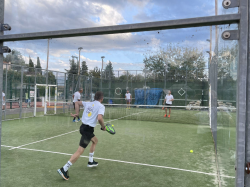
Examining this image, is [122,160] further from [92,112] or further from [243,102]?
[243,102]

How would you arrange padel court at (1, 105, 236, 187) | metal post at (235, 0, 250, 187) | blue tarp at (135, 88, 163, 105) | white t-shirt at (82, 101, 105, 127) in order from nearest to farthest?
metal post at (235, 0, 250, 187) < padel court at (1, 105, 236, 187) < white t-shirt at (82, 101, 105, 127) < blue tarp at (135, 88, 163, 105)

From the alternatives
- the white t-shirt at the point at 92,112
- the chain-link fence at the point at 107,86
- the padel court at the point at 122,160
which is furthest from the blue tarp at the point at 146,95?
the white t-shirt at the point at 92,112

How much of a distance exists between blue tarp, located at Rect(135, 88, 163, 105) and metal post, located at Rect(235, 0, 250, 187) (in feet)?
46.0

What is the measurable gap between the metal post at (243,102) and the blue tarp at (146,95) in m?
14.0

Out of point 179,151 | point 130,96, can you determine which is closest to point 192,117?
point 130,96

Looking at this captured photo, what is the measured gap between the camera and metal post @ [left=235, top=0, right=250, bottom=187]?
1452mm

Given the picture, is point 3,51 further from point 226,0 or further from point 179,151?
point 179,151

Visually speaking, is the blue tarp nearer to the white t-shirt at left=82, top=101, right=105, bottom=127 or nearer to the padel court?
the padel court

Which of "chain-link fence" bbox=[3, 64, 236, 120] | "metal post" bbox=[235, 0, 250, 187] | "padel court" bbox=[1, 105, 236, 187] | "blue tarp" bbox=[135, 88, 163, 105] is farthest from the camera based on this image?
"blue tarp" bbox=[135, 88, 163, 105]

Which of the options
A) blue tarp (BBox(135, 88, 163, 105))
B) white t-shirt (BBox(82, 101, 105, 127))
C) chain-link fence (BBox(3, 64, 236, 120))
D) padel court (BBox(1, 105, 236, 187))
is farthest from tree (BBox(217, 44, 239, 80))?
blue tarp (BBox(135, 88, 163, 105))

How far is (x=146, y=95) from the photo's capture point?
16.7 m

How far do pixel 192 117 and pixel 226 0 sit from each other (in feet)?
38.6

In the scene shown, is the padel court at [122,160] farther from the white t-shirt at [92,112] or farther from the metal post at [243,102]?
the white t-shirt at [92,112]

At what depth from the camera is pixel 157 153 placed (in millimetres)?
5520
